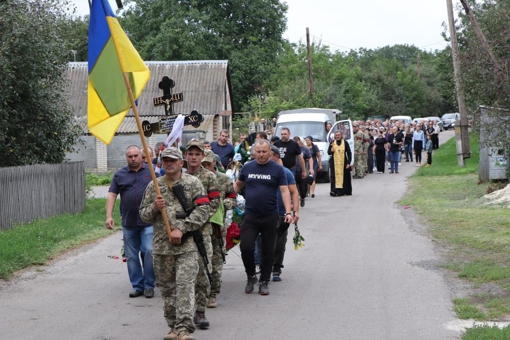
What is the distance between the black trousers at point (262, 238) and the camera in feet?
32.0

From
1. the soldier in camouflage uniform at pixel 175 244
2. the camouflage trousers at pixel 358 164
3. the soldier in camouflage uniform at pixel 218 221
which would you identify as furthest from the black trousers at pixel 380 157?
the soldier in camouflage uniform at pixel 175 244

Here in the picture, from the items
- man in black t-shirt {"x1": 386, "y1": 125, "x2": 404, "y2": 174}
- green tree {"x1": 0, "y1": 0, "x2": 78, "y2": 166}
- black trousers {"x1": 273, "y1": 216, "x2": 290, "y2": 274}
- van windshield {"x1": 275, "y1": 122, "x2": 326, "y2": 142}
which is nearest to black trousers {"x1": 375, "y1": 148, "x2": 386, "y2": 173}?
man in black t-shirt {"x1": 386, "y1": 125, "x2": 404, "y2": 174}

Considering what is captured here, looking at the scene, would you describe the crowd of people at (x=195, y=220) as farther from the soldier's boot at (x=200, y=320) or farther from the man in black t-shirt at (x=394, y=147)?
the man in black t-shirt at (x=394, y=147)

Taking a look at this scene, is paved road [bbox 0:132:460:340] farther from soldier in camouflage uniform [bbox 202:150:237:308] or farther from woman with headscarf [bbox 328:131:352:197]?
woman with headscarf [bbox 328:131:352:197]

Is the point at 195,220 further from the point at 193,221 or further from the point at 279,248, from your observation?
the point at 279,248

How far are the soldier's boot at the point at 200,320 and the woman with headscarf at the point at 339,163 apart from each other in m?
15.3

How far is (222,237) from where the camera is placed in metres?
9.34

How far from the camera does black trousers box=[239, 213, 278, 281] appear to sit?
32.0 ft

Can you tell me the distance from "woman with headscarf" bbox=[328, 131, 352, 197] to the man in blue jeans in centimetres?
1365

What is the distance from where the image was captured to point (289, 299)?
31.4ft

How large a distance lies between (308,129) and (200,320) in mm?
22042

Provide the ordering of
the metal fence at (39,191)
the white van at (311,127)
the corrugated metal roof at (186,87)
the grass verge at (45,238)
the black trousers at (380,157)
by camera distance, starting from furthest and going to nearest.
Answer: the corrugated metal roof at (186,87) → the black trousers at (380,157) → the white van at (311,127) → the metal fence at (39,191) → the grass verge at (45,238)

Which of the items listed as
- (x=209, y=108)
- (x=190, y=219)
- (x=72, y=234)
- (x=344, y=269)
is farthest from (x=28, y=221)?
(x=209, y=108)

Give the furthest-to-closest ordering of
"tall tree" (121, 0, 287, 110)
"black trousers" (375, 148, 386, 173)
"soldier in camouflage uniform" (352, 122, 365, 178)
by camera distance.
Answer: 1. "tall tree" (121, 0, 287, 110)
2. "black trousers" (375, 148, 386, 173)
3. "soldier in camouflage uniform" (352, 122, 365, 178)
